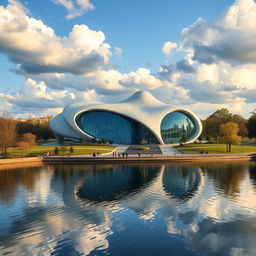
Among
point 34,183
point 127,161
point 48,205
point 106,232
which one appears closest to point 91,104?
point 127,161

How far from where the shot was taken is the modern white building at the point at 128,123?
2490 inches

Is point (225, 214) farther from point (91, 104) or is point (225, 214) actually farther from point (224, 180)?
point (91, 104)

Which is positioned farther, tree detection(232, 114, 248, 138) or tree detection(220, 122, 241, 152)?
tree detection(232, 114, 248, 138)

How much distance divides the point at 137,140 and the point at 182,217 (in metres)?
54.7

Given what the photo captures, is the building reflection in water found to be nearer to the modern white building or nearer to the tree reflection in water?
the tree reflection in water

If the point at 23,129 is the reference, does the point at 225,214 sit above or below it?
below

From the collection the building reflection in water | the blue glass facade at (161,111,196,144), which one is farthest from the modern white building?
the building reflection in water

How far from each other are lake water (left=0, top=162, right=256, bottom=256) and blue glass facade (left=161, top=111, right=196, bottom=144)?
42350 millimetres

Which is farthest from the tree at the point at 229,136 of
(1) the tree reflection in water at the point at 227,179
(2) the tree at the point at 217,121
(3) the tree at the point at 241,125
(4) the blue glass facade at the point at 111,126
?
(3) the tree at the point at 241,125

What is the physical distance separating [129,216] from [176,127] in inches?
2170

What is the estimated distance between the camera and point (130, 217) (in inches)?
515

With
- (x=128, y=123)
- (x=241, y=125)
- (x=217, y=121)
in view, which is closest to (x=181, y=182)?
(x=128, y=123)

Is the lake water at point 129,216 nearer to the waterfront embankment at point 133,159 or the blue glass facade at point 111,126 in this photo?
the waterfront embankment at point 133,159

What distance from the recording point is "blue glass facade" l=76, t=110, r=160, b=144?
217 feet
